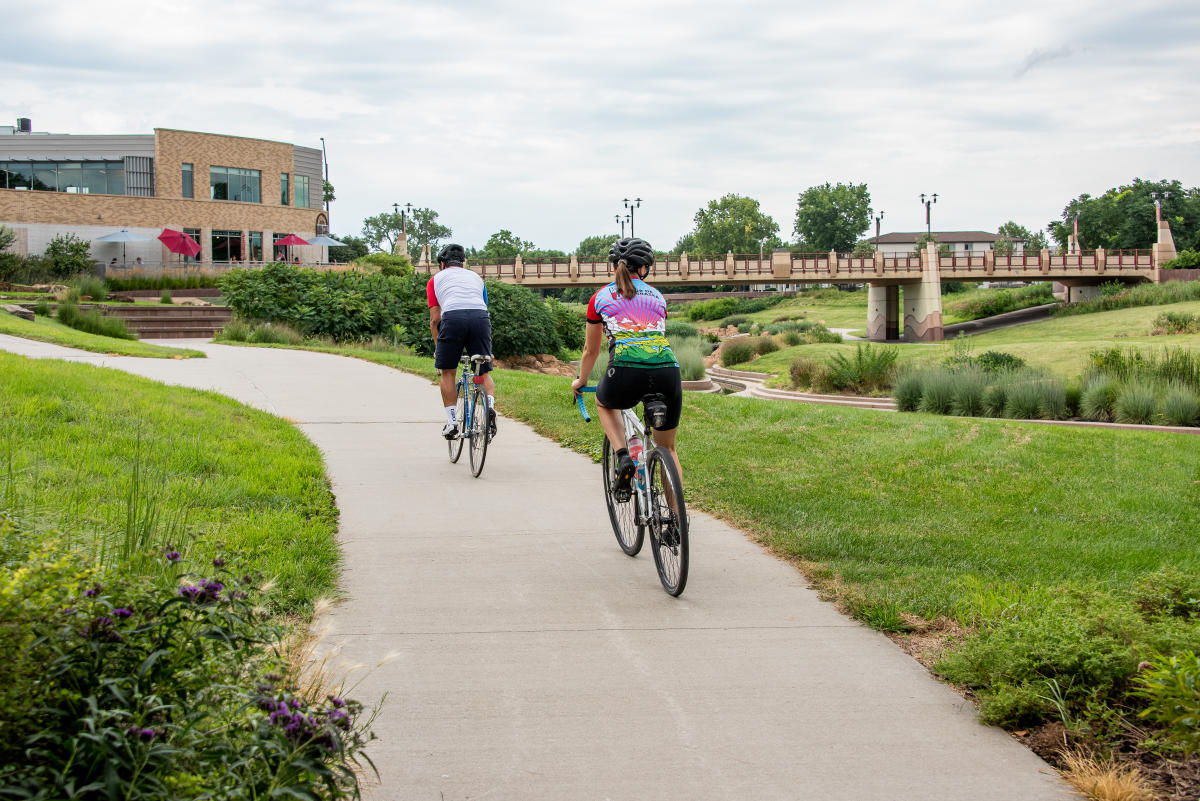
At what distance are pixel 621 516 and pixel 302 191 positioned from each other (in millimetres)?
73062

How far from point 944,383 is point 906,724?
17848mm

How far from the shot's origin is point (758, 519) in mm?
7805

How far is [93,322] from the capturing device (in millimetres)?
27516

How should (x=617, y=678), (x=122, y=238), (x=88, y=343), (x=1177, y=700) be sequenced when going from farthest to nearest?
(x=122, y=238) → (x=88, y=343) → (x=617, y=678) → (x=1177, y=700)

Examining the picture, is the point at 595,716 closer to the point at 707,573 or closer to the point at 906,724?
the point at 906,724

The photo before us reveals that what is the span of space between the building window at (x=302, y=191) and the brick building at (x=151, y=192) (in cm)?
197

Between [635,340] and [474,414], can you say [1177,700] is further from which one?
[474,414]

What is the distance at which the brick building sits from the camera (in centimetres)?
6228

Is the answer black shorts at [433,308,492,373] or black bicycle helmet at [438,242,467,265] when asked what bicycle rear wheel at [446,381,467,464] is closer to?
black shorts at [433,308,492,373]

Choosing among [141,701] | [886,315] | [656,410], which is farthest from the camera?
[886,315]

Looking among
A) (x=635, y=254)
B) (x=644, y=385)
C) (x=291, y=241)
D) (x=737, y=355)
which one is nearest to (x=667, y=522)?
(x=644, y=385)

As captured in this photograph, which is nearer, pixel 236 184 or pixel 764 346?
pixel 764 346

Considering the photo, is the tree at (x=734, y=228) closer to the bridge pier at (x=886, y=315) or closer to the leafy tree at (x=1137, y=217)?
the leafy tree at (x=1137, y=217)

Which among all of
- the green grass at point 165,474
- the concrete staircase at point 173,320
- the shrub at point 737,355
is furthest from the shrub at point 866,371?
the shrub at point 737,355
